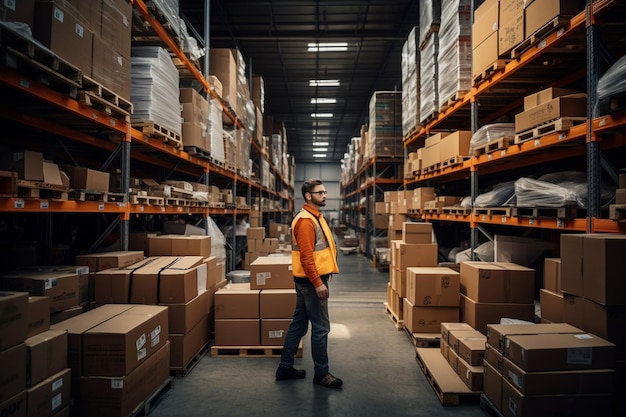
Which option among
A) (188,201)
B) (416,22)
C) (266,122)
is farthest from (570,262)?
(266,122)

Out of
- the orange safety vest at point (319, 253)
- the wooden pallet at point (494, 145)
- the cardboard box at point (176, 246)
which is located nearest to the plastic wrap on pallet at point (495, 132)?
the wooden pallet at point (494, 145)

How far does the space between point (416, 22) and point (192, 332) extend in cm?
1078

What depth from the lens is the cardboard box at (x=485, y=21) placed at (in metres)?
4.77

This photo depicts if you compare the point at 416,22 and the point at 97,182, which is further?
the point at 416,22

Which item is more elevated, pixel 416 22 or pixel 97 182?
pixel 416 22

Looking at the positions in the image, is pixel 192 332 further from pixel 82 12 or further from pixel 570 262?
pixel 570 262

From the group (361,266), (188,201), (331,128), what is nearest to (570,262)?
(188,201)

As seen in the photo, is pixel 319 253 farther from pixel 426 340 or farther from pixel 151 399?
pixel 426 340

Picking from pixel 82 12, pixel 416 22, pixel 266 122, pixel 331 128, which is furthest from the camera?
pixel 331 128

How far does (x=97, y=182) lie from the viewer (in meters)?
3.84

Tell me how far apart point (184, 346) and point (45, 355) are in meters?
1.53

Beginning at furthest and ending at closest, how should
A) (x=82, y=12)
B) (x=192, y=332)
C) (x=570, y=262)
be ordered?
(x=192, y=332) → (x=82, y=12) → (x=570, y=262)

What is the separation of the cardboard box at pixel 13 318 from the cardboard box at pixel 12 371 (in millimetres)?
40

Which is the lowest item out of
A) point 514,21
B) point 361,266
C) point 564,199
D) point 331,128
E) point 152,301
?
point 361,266
